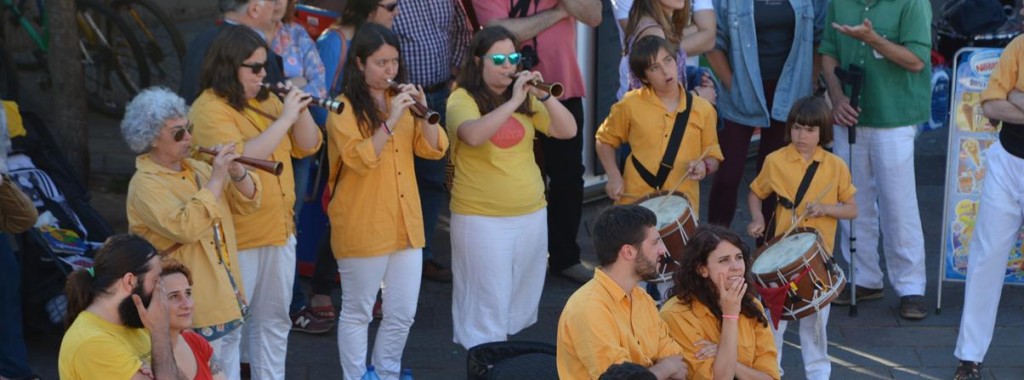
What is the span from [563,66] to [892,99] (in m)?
1.68

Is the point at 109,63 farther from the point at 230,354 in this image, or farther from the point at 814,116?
the point at 814,116

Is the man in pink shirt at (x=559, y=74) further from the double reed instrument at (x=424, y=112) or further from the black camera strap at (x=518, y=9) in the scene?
the double reed instrument at (x=424, y=112)

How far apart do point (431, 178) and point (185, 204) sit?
199cm

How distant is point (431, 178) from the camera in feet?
24.3

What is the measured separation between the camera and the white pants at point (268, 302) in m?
6.14

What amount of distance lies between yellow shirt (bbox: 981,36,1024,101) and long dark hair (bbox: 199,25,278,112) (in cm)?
325

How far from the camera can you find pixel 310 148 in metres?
6.31

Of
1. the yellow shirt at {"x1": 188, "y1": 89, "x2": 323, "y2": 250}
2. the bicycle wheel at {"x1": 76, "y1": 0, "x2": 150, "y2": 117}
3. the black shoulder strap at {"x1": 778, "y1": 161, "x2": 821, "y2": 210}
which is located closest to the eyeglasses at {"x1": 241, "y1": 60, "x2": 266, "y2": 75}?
the yellow shirt at {"x1": 188, "y1": 89, "x2": 323, "y2": 250}

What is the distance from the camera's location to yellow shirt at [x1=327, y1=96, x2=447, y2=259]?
6.27 m

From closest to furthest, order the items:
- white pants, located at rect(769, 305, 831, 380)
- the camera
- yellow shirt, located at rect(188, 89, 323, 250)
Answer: yellow shirt, located at rect(188, 89, 323, 250) < white pants, located at rect(769, 305, 831, 380) < the camera

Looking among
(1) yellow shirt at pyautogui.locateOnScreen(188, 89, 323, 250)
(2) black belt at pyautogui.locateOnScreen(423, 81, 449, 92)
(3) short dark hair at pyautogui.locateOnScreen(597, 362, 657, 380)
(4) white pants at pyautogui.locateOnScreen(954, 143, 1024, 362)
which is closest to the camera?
(3) short dark hair at pyautogui.locateOnScreen(597, 362, 657, 380)

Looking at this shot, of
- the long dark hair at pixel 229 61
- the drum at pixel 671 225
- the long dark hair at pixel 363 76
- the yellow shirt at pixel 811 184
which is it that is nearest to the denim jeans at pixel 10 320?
the long dark hair at pixel 229 61

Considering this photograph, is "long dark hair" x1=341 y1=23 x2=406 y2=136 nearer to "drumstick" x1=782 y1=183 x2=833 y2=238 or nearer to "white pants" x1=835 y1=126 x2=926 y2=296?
"drumstick" x1=782 y1=183 x2=833 y2=238

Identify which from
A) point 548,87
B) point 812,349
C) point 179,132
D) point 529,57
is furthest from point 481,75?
point 812,349
